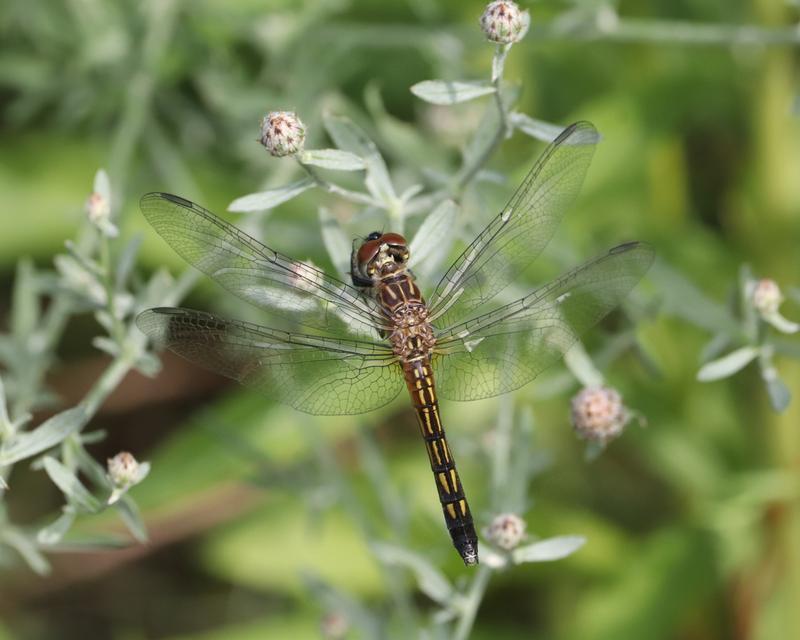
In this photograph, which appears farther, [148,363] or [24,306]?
[24,306]

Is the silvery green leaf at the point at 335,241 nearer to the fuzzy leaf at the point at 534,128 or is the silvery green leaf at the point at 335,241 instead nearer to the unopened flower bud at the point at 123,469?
the fuzzy leaf at the point at 534,128

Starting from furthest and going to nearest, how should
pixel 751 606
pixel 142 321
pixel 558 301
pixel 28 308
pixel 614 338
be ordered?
1. pixel 751 606
2. pixel 28 308
3. pixel 614 338
4. pixel 558 301
5. pixel 142 321

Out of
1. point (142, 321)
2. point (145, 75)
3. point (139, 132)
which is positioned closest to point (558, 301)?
point (142, 321)

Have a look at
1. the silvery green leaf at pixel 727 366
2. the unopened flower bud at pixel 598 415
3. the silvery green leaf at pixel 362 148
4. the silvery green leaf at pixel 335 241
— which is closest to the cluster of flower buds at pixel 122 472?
the silvery green leaf at pixel 335 241

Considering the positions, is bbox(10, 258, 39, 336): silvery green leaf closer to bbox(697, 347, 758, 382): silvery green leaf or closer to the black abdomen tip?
the black abdomen tip

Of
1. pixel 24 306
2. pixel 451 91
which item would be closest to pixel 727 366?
pixel 451 91

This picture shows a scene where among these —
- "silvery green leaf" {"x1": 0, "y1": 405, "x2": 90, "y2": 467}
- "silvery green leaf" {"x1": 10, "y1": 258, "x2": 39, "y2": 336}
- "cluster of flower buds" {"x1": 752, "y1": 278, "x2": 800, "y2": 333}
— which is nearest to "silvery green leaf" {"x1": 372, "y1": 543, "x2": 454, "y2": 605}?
"silvery green leaf" {"x1": 0, "y1": 405, "x2": 90, "y2": 467}

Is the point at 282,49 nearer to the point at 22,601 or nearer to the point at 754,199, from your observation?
the point at 754,199

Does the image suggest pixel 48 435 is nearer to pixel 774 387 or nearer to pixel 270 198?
pixel 270 198
